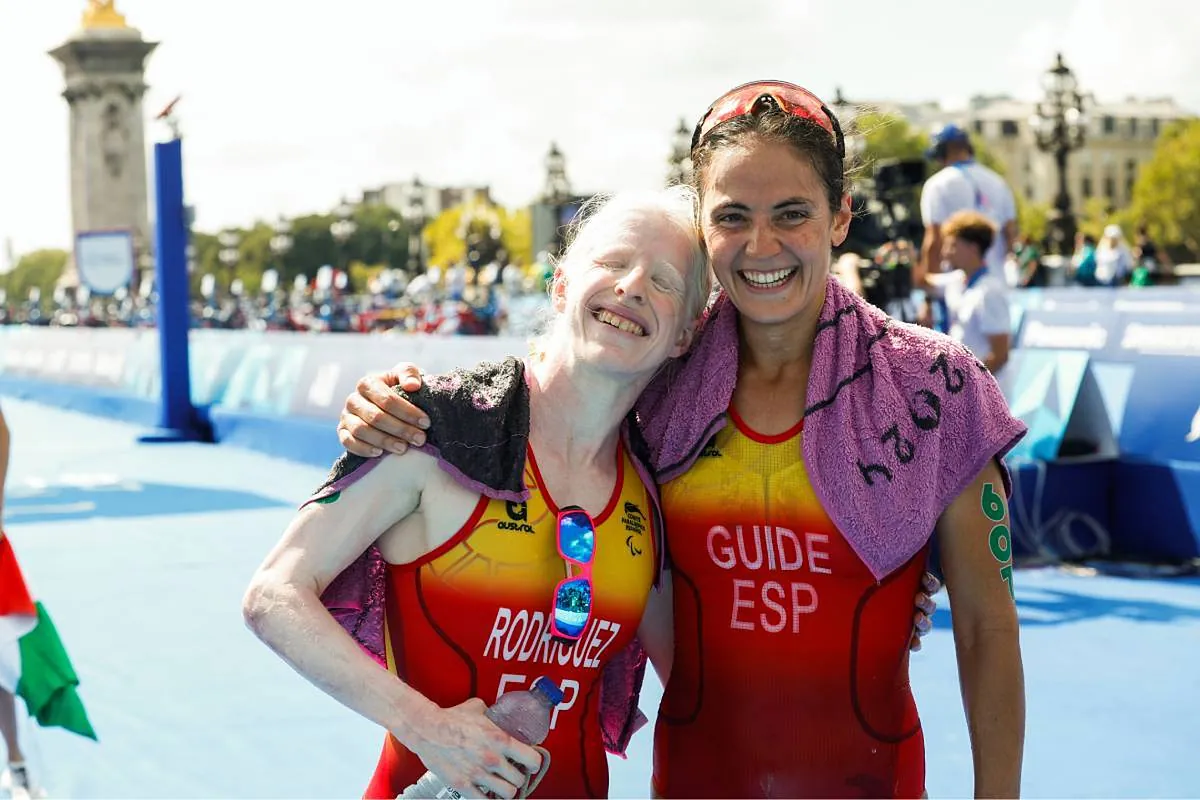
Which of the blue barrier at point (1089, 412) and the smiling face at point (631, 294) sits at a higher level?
the smiling face at point (631, 294)

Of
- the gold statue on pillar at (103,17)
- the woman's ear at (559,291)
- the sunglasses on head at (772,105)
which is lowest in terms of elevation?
the woman's ear at (559,291)

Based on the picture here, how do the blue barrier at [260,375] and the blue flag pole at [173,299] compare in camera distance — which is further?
the blue flag pole at [173,299]

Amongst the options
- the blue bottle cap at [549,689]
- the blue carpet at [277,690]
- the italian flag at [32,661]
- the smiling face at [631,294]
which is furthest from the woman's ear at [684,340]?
the italian flag at [32,661]

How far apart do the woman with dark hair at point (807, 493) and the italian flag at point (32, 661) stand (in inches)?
114

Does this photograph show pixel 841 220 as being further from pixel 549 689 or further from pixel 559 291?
pixel 549 689

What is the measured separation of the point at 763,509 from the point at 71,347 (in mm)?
25817

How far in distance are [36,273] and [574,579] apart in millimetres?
177953

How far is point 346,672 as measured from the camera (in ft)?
7.41

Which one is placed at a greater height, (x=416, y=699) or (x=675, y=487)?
(x=675, y=487)

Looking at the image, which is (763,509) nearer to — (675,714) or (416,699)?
(675,714)

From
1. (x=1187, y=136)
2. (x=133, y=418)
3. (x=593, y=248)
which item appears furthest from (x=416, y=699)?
(x=1187, y=136)

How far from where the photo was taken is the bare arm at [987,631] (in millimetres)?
2465

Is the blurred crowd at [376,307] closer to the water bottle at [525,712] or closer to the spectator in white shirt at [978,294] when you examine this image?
the spectator in white shirt at [978,294]

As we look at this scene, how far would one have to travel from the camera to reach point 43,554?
9859 mm
